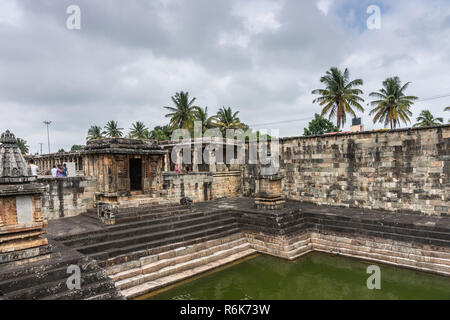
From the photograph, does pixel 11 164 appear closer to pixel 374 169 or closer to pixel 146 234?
pixel 146 234

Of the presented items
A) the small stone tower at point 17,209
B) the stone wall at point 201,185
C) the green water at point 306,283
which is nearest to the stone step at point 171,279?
the green water at point 306,283

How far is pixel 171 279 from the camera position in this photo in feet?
21.8

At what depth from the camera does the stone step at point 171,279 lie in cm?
597

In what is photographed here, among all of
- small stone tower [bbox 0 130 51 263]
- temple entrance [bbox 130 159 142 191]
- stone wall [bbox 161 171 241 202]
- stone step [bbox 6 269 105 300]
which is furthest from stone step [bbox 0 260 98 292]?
stone wall [bbox 161 171 241 202]

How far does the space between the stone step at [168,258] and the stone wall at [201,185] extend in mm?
2771

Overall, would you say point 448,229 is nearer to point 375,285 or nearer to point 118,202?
point 375,285

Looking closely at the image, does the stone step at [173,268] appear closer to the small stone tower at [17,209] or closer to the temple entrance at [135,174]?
the small stone tower at [17,209]

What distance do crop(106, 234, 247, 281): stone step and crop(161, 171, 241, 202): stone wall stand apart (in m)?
2.77

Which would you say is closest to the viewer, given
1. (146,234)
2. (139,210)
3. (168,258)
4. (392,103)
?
(168,258)

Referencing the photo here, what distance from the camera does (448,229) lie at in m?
7.48

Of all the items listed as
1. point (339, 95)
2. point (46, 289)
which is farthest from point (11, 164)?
point (339, 95)

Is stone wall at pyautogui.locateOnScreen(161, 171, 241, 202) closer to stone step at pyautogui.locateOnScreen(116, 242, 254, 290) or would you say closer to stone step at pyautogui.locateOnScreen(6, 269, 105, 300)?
Result: stone step at pyautogui.locateOnScreen(116, 242, 254, 290)

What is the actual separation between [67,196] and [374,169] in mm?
11387
